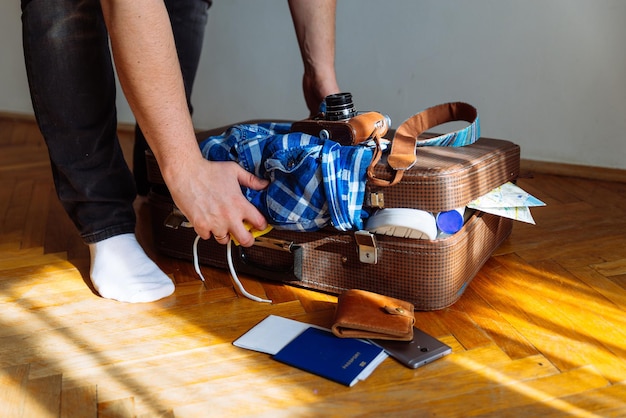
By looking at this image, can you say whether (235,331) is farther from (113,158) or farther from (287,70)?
(287,70)

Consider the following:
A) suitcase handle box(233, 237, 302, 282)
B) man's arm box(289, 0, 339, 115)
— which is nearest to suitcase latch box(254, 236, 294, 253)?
suitcase handle box(233, 237, 302, 282)

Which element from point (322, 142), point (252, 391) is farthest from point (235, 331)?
point (322, 142)

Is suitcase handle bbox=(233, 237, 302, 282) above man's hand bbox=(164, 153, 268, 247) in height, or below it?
below

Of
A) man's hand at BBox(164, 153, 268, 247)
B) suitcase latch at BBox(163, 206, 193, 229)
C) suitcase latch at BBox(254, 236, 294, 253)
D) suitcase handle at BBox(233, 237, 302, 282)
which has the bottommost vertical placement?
suitcase handle at BBox(233, 237, 302, 282)

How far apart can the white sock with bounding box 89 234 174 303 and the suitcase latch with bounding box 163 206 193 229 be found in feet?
0.24

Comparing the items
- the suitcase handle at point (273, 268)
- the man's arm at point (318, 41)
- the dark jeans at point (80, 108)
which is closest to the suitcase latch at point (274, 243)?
the suitcase handle at point (273, 268)

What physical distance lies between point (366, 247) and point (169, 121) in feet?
1.21

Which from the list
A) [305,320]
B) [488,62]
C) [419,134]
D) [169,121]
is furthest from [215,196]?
[488,62]

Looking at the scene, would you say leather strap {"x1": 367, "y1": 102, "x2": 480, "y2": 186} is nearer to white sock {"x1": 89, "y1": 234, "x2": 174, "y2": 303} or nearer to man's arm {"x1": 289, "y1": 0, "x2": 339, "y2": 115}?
man's arm {"x1": 289, "y1": 0, "x2": 339, "y2": 115}

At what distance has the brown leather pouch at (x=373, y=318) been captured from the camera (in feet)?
3.19

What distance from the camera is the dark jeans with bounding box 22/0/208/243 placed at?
112cm

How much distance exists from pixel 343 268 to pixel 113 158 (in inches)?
18.9

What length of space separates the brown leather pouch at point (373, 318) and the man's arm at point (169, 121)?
212 millimetres

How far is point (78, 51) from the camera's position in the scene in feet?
3.75
